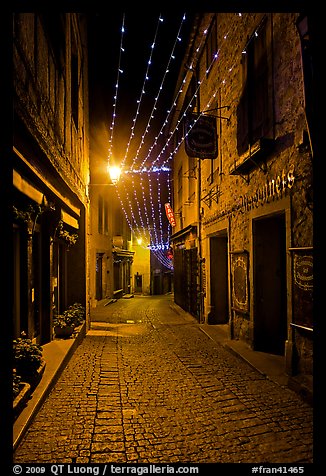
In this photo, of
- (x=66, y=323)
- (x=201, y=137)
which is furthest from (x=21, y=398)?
(x=201, y=137)

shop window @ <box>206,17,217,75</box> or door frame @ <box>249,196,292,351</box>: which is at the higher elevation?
shop window @ <box>206,17,217,75</box>

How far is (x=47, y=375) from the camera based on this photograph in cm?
571

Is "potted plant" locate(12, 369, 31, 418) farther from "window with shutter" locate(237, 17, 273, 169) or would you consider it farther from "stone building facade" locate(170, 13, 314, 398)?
"window with shutter" locate(237, 17, 273, 169)

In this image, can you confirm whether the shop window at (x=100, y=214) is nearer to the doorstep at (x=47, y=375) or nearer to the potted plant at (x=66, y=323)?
the potted plant at (x=66, y=323)

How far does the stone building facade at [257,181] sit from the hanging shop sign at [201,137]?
0.10 feet

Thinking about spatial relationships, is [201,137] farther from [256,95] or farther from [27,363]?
[27,363]

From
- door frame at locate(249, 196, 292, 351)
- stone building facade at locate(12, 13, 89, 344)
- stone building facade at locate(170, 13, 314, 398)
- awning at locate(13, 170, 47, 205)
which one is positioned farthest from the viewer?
door frame at locate(249, 196, 292, 351)

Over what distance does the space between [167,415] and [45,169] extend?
15.5 ft

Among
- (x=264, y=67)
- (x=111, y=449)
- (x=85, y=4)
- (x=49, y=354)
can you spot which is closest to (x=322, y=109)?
(x=85, y=4)

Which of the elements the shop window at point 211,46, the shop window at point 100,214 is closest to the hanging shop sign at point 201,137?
the shop window at point 211,46

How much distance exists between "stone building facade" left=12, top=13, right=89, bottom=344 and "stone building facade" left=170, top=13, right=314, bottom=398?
11.6 feet

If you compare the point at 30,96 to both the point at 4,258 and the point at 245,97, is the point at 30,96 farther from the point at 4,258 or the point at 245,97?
the point at 245,97

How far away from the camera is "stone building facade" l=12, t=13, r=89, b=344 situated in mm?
5270

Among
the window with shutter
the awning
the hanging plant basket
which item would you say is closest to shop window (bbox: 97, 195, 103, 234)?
the window with shutter
